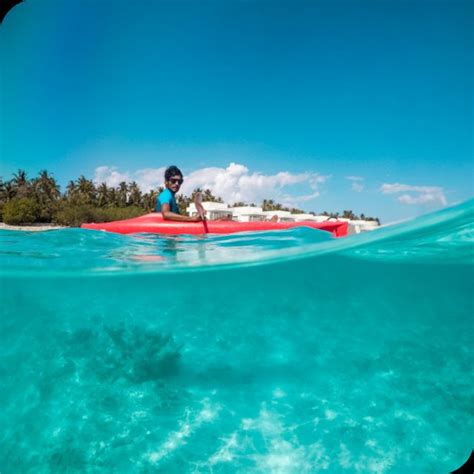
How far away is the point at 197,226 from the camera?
26.2 feet

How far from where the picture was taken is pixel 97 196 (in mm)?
56531

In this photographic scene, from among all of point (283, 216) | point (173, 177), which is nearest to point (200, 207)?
point (173, 177)

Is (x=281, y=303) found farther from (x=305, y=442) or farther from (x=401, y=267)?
(x=305, y=442)

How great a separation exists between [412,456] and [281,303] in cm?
682

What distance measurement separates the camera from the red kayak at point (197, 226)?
7.98 m

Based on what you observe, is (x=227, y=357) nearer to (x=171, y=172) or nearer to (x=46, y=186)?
(x=171, y=172)

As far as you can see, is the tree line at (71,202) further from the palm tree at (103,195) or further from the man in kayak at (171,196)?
the man in kayak at (171,196)

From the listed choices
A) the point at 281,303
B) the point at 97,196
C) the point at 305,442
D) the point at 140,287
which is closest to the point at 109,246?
the point at 140,287

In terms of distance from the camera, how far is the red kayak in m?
7.98

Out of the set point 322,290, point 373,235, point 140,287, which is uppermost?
point 373,235

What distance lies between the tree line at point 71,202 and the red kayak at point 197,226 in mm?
29104

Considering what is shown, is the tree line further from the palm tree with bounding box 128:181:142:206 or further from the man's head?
the man's head

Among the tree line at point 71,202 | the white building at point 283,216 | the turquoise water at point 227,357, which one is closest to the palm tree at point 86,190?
the tree line at point 71,202

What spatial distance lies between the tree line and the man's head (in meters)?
30.4
